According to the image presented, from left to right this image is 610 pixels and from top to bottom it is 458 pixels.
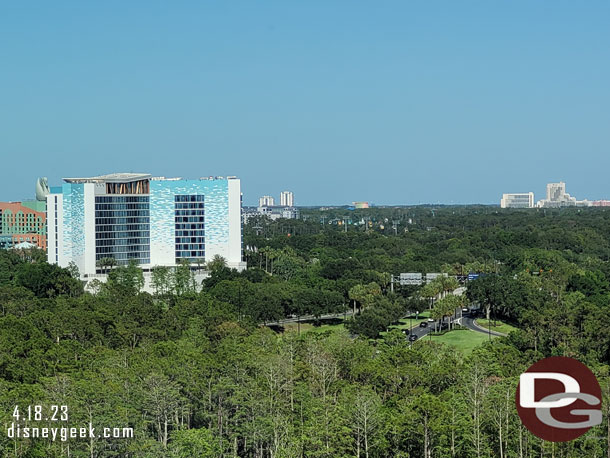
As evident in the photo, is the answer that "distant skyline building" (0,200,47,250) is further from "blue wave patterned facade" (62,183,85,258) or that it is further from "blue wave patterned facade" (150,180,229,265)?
"blue wave patterned facade" (150,180,229,265)

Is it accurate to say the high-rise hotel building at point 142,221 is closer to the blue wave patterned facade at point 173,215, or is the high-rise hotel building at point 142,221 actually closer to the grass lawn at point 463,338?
the blue wave patterned facade at point 173,215

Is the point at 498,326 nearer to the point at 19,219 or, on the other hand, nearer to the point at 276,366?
the point at 276,366

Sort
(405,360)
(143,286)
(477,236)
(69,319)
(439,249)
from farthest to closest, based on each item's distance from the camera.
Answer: (477,236) < (439,249) < (143,286) < (69,319) < (405,360)

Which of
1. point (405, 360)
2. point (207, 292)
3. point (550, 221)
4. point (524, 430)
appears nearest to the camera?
point (524, 430)

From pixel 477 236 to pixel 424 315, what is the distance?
47.4m

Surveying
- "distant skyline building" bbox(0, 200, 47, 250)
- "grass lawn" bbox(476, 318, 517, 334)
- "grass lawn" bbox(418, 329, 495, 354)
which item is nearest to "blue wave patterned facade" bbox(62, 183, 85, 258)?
"grass lawn" bbox(418, 329, 495, 354)

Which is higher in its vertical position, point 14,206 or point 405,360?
point 14,206

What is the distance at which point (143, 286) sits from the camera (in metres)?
66.2

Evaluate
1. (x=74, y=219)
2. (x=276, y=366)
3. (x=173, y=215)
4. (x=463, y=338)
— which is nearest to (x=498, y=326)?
(x=463, y=338)

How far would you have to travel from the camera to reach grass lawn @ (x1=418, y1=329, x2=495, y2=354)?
47.7 metres

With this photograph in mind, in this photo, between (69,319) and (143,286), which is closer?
(69,319)

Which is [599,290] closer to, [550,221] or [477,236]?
[477,236]

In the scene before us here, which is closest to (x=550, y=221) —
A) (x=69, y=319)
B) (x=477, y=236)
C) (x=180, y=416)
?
(x=477, y=236)

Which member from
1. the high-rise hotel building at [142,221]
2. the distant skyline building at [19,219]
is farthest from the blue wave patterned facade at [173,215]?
the distant skyline building at [19,219]
